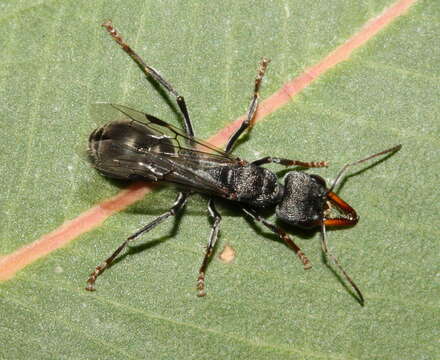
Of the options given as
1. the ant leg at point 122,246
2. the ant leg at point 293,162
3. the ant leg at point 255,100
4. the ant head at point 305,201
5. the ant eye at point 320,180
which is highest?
the ant leg at point 255,100

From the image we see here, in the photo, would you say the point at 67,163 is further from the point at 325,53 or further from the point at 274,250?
the point at 325,53

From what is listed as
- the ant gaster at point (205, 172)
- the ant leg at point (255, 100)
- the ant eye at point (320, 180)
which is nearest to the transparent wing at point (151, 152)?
the ant gaster at point (205, 172)

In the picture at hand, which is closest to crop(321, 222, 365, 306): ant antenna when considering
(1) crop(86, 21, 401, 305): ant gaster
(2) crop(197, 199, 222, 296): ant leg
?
(1) crop(86, 21, 401, 305): ant gaster

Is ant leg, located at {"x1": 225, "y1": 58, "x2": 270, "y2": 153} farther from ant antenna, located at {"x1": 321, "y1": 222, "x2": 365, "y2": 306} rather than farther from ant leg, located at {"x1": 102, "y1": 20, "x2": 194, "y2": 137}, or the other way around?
ant antenna, located at {"x1": 321, "y1": 222, "x2": 365, "y2": 306}

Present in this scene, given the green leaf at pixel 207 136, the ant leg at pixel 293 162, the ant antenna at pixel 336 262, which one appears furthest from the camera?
the ant leg at pixel 293 162

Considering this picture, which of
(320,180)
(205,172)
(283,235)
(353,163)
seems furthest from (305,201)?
(205,172)

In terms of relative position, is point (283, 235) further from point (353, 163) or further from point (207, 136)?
point (207, 136)

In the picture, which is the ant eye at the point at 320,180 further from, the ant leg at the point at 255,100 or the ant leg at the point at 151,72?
the ant leg at the point at 151,72
